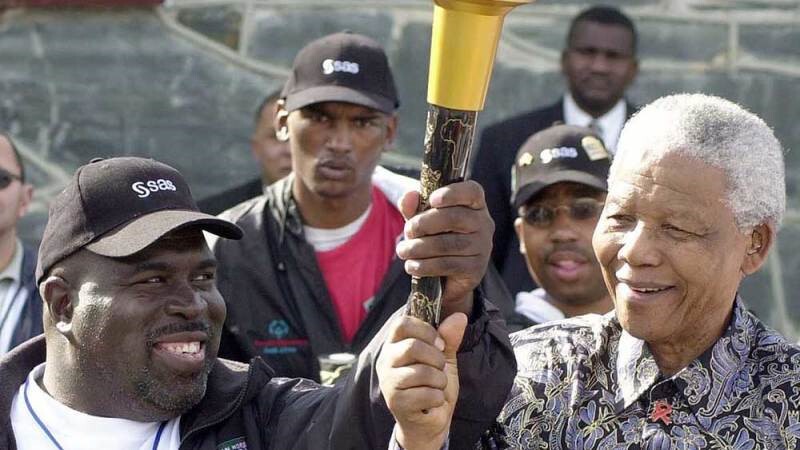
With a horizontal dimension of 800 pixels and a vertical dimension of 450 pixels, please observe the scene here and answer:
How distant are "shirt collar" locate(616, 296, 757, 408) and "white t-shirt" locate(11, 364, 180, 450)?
44.2 inches

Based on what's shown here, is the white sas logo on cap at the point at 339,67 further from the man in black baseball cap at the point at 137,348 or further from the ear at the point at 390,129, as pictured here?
the man in black baseball cap at the point at 137,348

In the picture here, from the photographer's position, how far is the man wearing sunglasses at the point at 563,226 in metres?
5.61

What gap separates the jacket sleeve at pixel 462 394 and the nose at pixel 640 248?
0.31 meters

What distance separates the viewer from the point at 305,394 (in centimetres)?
410

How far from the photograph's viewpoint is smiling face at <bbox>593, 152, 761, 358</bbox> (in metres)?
3.56

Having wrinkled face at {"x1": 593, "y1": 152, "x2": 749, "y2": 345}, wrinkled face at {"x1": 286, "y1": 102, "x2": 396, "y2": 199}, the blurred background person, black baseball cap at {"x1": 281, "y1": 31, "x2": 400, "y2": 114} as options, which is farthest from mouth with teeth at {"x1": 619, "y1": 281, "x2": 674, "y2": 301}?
the blurred background person

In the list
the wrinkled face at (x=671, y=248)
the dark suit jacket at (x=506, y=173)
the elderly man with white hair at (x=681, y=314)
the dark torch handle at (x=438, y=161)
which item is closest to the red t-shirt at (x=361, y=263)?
the dark suit jacket at (x=506, y=173)

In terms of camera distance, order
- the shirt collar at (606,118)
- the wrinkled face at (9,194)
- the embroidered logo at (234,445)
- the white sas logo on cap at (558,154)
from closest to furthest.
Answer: the embroidered logo at (234,445) → the white sas logo on cap at (558,154) → the wrinkled face at (9,194) → the shirt collar at (606,118)

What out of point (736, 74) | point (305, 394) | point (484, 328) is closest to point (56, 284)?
point (305, 394)

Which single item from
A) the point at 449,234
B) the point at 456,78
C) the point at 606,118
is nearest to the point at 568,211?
the point at 606,118

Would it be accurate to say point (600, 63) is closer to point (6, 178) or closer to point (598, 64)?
point (598, 64)

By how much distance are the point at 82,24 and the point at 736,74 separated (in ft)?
9.33

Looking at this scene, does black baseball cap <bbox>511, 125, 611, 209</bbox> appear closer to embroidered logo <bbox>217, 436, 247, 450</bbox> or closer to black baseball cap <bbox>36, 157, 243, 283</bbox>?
black baseball cap <bbox>36, 157, 243, 283</bbox>

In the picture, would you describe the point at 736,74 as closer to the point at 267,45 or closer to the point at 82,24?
the point at 267,45
